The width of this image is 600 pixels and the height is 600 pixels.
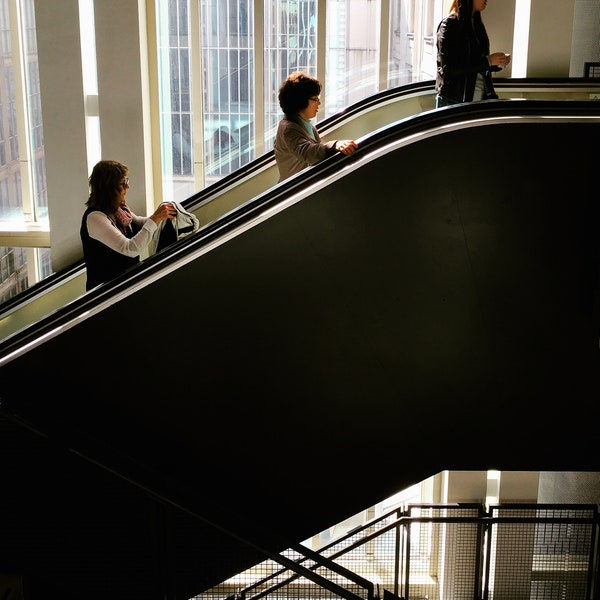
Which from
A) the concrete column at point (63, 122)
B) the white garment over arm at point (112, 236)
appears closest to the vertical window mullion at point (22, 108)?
the concrete column at point (63, 122)

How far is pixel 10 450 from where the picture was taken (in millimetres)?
4305

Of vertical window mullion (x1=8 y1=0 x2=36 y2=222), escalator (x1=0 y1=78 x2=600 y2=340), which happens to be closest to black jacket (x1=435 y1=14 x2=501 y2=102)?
escalator (x1=0 y1=78 x2=600 y2=340)

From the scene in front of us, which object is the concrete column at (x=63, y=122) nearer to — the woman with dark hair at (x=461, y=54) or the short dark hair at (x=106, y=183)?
the short dark hair at (x=106, y=183)

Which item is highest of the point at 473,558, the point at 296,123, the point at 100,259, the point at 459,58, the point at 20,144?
the point at 20,144

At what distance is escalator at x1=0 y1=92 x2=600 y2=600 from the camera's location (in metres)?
4.10

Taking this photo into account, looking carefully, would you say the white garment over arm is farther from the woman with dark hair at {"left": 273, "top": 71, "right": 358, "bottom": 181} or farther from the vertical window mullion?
the vertical window mullion

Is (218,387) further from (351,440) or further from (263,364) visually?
(351,440)

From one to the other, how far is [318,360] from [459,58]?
233cm

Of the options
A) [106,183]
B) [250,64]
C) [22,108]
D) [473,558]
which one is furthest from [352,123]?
[473,558]

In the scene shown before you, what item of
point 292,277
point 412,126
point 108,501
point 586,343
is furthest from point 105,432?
point 586,343

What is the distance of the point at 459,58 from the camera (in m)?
5.43

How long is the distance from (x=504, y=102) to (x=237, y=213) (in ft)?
4.43

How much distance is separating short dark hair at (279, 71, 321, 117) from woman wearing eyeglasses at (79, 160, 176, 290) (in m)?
0.95

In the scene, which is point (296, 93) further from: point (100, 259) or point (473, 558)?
point (473, 558)
